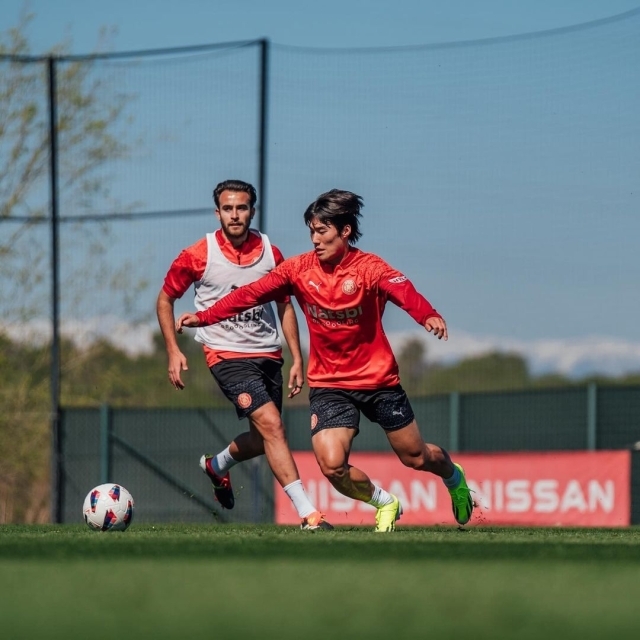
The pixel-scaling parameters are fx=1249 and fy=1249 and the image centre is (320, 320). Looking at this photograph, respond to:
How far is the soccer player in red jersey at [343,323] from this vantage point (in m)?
6.86

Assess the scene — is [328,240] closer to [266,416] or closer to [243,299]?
[243,299]

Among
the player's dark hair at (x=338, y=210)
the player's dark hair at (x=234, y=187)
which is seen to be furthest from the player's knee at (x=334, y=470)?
the player's dark hair at (x=234, y=187)

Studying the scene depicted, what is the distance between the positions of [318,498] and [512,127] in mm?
4699

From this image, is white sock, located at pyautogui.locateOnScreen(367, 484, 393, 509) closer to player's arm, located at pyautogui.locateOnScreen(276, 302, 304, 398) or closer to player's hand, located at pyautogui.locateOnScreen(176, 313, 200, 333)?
player's arm, located at pyautogui.locateOnScreen(276, 302, 304, 398)

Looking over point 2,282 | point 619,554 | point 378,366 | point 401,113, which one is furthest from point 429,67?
point 619,554

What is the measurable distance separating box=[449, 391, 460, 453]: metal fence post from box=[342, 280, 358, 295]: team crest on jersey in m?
7.88

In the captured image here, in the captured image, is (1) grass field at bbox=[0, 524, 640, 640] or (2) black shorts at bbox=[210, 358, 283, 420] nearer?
(1) grass field at bbox=[0, 524, 640, 640]

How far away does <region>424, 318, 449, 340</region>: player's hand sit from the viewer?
6543 mm

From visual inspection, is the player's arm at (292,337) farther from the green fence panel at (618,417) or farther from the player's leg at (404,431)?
the green fence panel at (618,417)

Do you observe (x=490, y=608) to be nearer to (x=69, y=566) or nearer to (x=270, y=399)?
(x=69, y=566)

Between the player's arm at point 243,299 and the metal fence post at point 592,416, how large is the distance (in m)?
7.16

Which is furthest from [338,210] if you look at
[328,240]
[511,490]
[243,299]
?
[511,490]

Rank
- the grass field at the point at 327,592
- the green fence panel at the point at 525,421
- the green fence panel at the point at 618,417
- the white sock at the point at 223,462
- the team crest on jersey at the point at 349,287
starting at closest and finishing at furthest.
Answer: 1. the grass field at the point at 327,592
2. the team crest on jersey at the point at 349,287
3. the white sock at the point at 223,462
4. the green fence panel at the point at 618,417
5. the green fence panel at the point at 525,421

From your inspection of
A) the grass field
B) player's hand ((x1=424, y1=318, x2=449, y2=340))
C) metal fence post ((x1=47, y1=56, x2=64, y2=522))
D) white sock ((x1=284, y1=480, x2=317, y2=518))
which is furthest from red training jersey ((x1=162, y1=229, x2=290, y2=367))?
metal fence post ((x1=47, y1=56, x2=64, y2=522))
